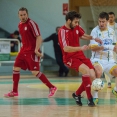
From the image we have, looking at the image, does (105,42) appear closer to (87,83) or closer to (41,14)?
(87,83)

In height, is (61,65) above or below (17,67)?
below

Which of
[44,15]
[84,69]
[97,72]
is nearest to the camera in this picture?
[84,69]

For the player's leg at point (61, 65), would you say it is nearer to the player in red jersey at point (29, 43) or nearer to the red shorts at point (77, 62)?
the player in red jersey at point (29, 43)

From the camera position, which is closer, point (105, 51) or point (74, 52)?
point (74, 52)

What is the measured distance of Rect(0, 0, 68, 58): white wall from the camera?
23688mm

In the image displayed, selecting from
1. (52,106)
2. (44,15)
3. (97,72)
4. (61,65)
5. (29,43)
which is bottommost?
(52,106)

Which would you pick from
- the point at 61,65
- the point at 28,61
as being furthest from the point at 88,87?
the point at 61,65

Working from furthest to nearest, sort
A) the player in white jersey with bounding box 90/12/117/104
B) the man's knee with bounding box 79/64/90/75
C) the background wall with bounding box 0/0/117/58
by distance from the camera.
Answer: the background wall with bounding box 0/0/117/58, the player in white jersey with bounding box 90/12/117/104, the man's knee with bounding box 79/64/90/75

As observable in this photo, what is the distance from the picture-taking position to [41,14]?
24.0 meters

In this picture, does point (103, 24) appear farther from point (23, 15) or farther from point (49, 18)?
point (49, 18)

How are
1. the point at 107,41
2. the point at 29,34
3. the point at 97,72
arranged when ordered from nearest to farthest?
the point at 97,72, the point at 107,41, the point at 29,34

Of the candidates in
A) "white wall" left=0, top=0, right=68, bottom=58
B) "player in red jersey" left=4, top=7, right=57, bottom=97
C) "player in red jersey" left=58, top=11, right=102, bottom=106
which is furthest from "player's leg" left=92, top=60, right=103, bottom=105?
"white wall" left=0, top=0, right=68, bottom=58

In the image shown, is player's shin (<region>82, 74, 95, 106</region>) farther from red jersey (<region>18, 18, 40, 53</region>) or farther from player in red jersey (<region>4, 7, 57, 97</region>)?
red jersey (<region>18, 18, 40, 53</region>)

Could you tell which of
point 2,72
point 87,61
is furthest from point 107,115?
point 2,72
